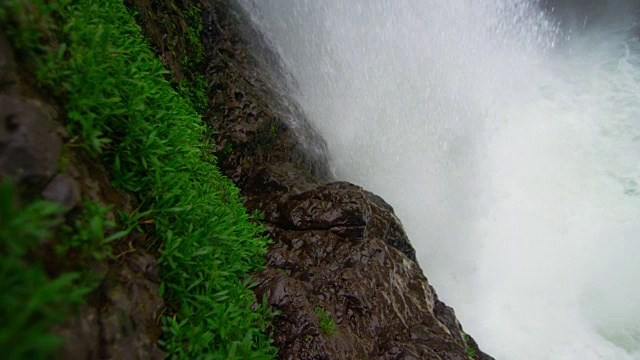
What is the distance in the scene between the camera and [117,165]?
90.3 inches

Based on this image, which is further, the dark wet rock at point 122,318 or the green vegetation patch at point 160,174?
the green vegetation patch at point 160,174

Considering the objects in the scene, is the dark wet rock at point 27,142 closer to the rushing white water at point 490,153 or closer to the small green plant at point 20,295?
the small green plant at point 20,295

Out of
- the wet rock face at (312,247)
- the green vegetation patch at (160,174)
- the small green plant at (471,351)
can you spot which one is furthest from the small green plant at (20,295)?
the small green plant at (471,351)

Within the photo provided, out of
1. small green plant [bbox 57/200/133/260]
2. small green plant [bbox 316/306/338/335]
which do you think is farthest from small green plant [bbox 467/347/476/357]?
small green plant [bbox 57/200/133/260]

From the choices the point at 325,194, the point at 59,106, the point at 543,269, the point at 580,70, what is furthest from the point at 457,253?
the point at 580,70

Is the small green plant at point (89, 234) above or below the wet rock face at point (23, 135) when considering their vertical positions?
below

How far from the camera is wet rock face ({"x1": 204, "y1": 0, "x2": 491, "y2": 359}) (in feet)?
11.1

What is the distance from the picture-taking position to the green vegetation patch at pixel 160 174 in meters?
2.08

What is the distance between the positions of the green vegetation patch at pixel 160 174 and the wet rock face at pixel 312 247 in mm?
516

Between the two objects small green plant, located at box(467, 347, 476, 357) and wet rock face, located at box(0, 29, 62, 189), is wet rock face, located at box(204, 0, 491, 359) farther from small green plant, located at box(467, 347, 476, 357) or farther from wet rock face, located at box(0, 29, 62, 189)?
wet rock face, located at box(0, 29, 62, 189)

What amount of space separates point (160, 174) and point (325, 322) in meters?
2.05

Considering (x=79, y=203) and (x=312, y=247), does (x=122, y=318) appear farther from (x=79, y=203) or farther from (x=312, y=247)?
(x=312, y=247)

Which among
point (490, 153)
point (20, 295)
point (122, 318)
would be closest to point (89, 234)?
point (122, 318)

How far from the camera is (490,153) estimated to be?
46.2ft
